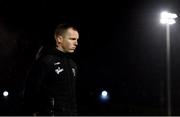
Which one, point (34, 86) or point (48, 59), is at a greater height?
point (48, 59)

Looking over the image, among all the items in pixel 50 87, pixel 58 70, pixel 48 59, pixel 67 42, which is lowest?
pixel 50 87

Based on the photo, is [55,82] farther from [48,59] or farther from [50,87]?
[48,59]

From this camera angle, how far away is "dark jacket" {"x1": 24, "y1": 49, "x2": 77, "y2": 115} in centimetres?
456

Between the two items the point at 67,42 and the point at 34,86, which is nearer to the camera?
the point at 34,86

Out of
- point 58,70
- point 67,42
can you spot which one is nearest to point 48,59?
point 58,70

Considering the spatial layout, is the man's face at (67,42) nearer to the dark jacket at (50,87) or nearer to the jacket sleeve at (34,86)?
the dark jacket at (50,87)

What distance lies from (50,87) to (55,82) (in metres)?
0.07

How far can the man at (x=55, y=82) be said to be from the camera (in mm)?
4570

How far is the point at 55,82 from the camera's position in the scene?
4.60 metres

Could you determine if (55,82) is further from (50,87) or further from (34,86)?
(34,86)

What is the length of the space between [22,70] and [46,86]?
123 ft

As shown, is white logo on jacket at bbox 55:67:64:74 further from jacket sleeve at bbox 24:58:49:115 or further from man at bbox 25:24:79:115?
jacket sleeve at bbox 24:58:49:115

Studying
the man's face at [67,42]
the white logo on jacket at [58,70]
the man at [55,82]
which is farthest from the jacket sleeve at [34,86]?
the man's face at [67,42]

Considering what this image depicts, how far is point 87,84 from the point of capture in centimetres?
6028
